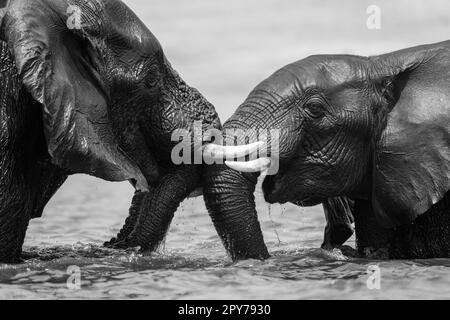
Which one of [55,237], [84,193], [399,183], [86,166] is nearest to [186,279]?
[86,166]

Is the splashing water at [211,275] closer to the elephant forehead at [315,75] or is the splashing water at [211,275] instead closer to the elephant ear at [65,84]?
the elephant ear at [65,84]

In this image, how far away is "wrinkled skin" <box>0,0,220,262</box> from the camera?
1209 centimetres

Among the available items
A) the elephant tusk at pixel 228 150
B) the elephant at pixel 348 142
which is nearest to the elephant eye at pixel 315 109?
the elephant at pixel 348 142

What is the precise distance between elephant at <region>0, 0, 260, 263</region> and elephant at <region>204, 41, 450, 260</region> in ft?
1.28

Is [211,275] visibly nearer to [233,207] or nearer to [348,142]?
[233,207]

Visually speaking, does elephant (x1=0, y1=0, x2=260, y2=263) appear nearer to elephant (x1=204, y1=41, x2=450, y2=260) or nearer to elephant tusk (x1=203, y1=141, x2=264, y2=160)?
elephant tusk (x1=203, y1=141, x2=264, y2=160)

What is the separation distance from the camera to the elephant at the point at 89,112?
12.1m

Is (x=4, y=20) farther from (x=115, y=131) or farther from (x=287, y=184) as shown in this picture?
(x=287, y=184)

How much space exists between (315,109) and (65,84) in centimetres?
229

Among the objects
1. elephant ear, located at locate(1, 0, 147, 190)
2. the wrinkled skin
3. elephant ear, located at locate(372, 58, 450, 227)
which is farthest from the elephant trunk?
elephant ear, located at locate(372, 58, 450, 227)

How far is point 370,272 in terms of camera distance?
506 inches

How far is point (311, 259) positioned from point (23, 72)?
11.0ft
